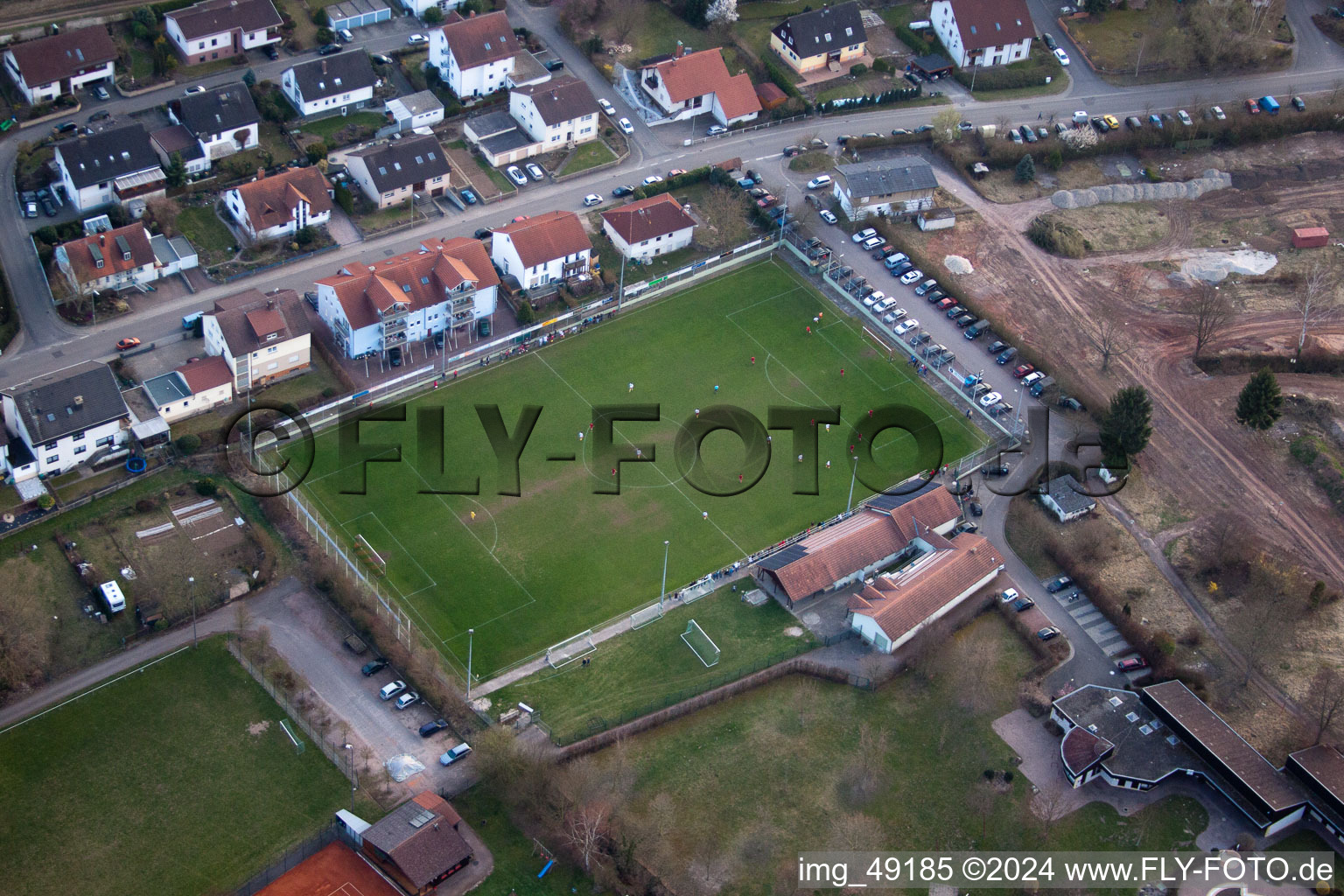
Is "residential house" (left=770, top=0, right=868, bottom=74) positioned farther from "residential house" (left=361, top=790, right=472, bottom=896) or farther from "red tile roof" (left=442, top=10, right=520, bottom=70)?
"residential house" (left=361, top=790, right=472, bottom=896)

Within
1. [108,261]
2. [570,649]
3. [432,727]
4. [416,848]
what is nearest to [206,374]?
[108,261]

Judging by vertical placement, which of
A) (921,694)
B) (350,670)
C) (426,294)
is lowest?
(921,694)

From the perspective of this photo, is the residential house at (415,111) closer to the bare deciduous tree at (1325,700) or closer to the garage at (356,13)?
the garage at (356,13)

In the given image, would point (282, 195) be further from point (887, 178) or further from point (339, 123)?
point (887, 178)

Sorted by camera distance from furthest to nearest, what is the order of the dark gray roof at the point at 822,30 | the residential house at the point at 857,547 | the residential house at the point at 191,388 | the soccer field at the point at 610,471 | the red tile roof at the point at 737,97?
the dark gray roof at the point at 822,30, the red tile roof at the point at 737,97, the residential house at the point at 191,388, the residential house at the point at 857,547, the soccer field at the point at 610,471

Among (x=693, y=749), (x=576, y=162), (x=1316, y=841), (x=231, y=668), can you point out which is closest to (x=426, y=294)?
(x=576, y=162)

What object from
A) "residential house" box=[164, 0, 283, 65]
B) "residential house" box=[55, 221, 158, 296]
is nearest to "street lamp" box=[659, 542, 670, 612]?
"residential house" box=[55, 221, 158, 296]

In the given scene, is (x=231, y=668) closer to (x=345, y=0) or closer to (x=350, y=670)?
(x=350, y=670)

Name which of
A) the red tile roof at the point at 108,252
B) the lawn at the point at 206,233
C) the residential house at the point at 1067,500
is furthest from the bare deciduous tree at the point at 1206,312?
the red tile roof at the point at 108,252
